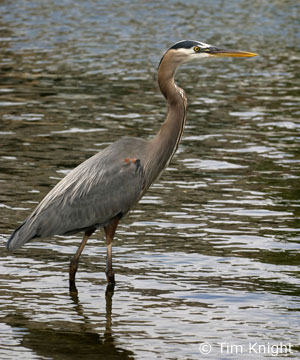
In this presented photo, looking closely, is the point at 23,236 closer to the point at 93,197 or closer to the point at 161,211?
the point at 93,197

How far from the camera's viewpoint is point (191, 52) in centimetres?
898

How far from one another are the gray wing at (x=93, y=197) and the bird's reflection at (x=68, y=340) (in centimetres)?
91

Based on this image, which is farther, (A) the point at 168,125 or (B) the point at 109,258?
(A) the point at 168,125

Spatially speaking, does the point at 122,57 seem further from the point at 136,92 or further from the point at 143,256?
the point at 143,256

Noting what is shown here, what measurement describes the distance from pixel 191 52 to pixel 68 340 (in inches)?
117

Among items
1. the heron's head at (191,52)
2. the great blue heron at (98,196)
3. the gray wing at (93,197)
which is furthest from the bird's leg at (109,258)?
the heron's head at (191,52)

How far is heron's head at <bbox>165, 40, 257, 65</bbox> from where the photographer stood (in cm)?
889

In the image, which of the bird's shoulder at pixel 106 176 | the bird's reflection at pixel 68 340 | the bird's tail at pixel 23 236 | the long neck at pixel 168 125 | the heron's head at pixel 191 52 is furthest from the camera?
the heron's head at pixel 191 52

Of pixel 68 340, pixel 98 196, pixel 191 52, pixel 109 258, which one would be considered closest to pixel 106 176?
pixel 98 196

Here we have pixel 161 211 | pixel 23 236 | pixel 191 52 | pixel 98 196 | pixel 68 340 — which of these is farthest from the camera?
pixel 161 211

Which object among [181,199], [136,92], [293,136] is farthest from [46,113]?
[181,199]

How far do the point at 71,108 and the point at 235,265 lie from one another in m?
8.14

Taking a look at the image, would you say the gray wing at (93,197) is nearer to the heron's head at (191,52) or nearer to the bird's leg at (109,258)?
the bird's leg at (109,258)

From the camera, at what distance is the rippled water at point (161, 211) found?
7.60 meters
